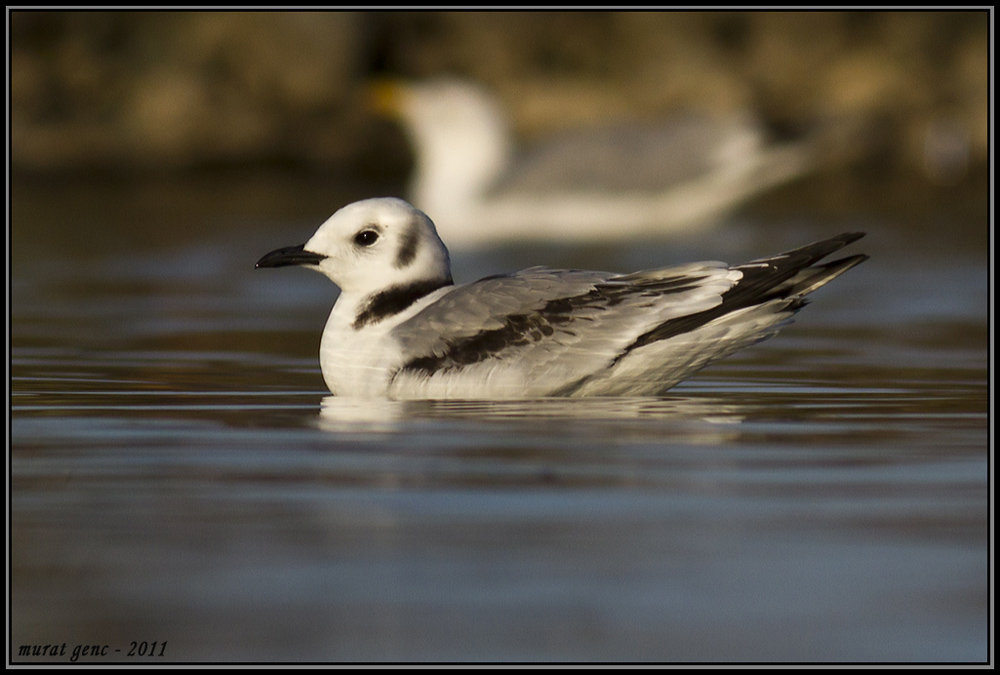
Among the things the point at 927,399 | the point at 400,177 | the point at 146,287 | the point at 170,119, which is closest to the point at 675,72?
the point at 400,177

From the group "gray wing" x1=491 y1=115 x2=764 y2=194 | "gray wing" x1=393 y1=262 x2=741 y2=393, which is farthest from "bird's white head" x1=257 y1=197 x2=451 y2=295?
"gray wing" x1=491 y1=115 x2=764 y2=194

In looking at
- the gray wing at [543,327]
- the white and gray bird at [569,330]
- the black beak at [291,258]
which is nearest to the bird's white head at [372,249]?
the black beak at [291,258]

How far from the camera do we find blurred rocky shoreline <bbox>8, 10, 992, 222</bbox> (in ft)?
78.8

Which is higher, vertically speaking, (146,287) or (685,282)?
(685,282)

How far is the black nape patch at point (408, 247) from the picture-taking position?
7.57m

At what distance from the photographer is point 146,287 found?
12828mm

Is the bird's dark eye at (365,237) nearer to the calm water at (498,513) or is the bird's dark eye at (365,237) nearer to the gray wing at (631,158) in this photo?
the calm water at (498,513)

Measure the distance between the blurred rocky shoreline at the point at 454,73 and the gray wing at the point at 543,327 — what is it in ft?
54.2

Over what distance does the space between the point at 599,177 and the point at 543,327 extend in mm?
9549

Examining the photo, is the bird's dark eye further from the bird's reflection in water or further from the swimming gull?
the swimming gull

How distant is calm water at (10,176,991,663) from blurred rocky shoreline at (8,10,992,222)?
15.0 meters

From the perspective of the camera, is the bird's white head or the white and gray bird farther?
the bird's white head

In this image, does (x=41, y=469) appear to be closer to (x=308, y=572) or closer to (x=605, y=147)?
(x=308, y=572)

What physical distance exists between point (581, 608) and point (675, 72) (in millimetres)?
20789
